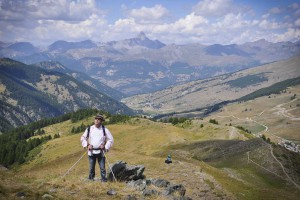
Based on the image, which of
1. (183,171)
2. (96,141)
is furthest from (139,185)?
(183,171)

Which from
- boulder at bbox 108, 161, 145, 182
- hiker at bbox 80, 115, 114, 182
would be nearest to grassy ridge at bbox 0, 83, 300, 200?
hiker at bbox 80, 115, 114, 182

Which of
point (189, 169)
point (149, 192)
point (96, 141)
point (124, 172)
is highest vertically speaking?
point (96, 141)

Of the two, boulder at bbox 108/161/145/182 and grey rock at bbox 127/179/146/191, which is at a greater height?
boulder at bbox 108/161/145/182

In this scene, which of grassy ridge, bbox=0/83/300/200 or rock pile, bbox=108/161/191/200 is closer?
grassy ridge, bbox=0/83/300/200

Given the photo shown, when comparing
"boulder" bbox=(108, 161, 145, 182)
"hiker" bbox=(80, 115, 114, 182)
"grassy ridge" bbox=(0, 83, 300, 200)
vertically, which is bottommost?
"grassy ridge" bbox=(0, 83, 300, 200)

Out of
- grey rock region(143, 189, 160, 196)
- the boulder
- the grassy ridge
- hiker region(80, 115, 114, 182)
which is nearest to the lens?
the grassy ridge

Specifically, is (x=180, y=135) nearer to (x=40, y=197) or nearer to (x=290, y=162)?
(x=290, y=162)

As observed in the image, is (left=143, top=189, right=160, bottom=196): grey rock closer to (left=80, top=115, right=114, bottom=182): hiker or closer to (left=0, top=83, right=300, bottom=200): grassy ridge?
(left=0, top=83, right=300, bottom=200): grassy ridge

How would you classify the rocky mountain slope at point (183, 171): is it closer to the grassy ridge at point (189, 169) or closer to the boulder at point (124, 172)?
the grassy ridge at point (189, 169)

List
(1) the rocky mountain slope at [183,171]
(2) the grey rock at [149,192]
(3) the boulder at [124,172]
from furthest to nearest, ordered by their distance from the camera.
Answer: (3) the boulder at [124,172], (2) the grey rock at [149,192], (1) the rocky mountain slope at [183,171]

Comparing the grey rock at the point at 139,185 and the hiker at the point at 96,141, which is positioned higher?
the hiker at the point at 96,141

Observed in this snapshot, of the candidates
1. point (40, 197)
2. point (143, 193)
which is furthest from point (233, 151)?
point (40, 197)

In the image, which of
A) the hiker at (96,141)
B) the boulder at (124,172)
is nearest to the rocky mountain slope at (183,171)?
the boulder at (124,172)

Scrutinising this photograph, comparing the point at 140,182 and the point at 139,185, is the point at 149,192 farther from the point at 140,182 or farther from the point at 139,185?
the point at 140,182
